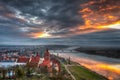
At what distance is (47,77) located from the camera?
82.2ft

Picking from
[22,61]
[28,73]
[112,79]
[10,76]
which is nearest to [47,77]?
[28,73]

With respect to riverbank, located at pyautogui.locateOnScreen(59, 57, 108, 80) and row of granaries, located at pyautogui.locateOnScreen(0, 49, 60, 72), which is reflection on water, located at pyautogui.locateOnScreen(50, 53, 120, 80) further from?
row of granaries, located at pyautogui.locateOnScreen(0, 49, 60, 72)

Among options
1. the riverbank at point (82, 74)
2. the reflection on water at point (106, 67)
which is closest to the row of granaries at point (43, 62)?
the riverbank at point (82, 74)

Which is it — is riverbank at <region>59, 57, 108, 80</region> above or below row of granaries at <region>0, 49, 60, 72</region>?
below

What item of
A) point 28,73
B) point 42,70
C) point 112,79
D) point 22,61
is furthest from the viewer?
point 22,61

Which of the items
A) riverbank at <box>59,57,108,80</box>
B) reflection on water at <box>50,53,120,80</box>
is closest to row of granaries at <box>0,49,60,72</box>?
riverbank at <box>59,57,108,80</box>

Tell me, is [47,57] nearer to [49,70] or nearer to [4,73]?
[49,70]

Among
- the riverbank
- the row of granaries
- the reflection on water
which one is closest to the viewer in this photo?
the riverbank

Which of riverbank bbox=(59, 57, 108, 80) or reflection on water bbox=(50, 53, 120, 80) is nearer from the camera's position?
riverbank bbox=(59, 57, 108, 80)

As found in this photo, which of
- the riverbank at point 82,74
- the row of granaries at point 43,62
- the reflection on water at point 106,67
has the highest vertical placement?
the row of granaries at point 43,62

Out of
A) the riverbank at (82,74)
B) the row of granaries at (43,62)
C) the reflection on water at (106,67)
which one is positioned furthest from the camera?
the reflection on water at (106,67)

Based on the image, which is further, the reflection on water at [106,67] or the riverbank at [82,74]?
the reflection on water at [106,67]

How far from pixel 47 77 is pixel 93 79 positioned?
8.85 meters

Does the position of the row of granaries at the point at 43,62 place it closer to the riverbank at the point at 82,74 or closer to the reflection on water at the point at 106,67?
the riverbank at the point at 82,74
